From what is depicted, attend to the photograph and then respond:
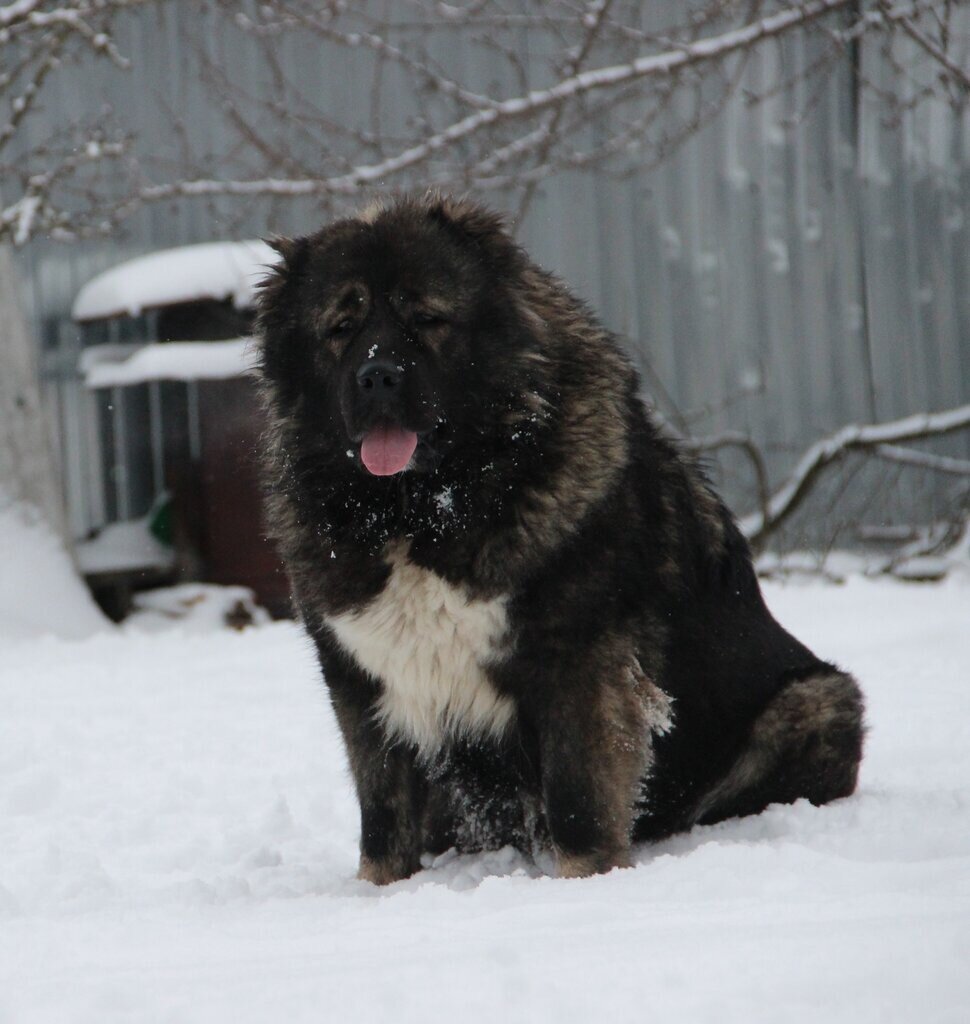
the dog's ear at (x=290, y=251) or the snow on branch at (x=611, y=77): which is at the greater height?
the snow on branch at (x=611, y=77)

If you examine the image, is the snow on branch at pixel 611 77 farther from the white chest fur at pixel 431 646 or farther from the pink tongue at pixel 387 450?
the white chest fur at pixel 431 646

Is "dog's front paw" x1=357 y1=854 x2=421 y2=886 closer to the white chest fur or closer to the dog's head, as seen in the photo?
the white chest fur

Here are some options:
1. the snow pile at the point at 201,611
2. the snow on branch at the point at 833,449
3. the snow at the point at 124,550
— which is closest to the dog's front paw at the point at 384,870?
the snow pile at the point at 201,611

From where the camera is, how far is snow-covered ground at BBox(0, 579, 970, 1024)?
1.88 meters

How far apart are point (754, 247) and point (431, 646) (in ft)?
24.8

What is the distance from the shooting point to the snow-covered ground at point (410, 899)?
1.88 meters

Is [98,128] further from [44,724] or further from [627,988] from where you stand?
[627,988]

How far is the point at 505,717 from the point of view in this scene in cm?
318

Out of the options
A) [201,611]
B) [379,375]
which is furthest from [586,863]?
[201,611]

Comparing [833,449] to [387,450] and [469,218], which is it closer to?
[469,218]

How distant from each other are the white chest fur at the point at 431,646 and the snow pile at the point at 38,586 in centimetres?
512

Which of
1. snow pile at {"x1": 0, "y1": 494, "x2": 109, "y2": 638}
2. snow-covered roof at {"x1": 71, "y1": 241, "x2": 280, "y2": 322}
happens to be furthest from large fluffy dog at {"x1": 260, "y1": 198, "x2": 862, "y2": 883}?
snow-covered roof at {"x1": 71, "y1": 241, "x2": 280, "y2": 322}

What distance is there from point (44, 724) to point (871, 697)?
11.3 ft

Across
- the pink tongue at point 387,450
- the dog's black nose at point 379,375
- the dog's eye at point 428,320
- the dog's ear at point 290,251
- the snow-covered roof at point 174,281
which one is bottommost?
the pink tongue at point 387,450
